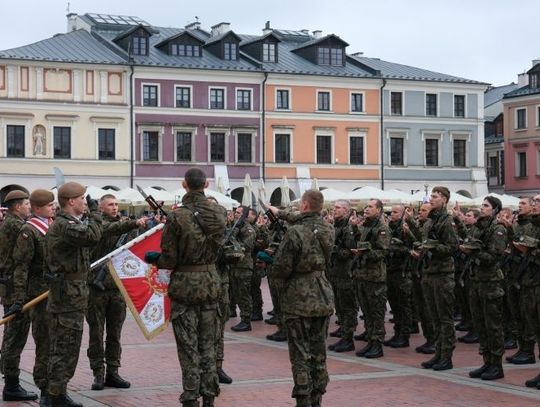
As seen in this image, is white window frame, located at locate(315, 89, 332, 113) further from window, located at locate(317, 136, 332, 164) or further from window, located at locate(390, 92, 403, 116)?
window, located at locate(390, 92, 403, 116)

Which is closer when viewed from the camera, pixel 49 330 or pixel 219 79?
pixel 49 330

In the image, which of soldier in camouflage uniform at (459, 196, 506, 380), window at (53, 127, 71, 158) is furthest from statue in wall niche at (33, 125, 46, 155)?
soldier in camouflage uniform at (459, 196, 506, 380)

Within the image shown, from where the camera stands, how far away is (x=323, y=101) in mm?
57781

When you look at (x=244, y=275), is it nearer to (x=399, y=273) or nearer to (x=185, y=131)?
(x=399, y=273)

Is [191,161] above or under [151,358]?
above

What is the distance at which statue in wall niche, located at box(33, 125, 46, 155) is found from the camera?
5172cm

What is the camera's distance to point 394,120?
2335 inches

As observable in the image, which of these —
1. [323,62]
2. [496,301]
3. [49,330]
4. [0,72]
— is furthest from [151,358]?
[323,62]

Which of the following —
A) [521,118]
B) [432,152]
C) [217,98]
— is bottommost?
[432,152]

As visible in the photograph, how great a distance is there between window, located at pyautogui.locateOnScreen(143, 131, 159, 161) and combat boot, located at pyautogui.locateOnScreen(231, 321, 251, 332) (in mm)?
36237

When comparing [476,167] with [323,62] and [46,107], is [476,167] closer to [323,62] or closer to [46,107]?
[323,62]

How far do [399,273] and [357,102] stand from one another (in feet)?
139

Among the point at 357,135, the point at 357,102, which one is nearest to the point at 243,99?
the point at 357,102

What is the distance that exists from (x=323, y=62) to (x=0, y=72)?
18.8 meters
